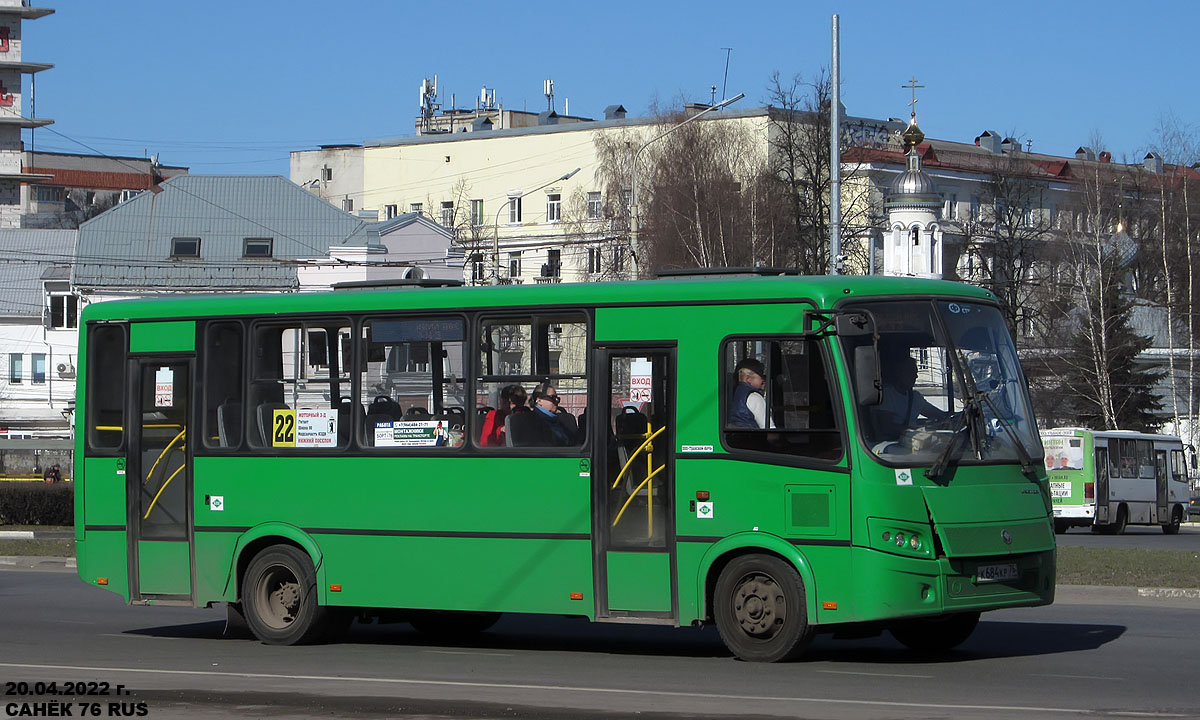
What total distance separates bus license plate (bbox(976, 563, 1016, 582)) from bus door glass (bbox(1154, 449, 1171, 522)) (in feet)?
113

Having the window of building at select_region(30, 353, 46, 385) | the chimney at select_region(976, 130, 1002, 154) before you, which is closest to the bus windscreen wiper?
the window of building at select_region(30, 353, 46, 385)

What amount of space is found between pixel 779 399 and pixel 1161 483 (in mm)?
36020

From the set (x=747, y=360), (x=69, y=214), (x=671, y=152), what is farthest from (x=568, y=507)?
(x=69, y=214)

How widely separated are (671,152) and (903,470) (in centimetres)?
5918

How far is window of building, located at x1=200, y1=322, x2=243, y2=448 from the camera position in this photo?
51.0ft

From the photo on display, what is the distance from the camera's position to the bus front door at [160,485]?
1563cm

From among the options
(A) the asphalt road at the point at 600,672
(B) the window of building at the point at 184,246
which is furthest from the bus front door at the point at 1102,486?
(B) the window of building at the point at 184,246

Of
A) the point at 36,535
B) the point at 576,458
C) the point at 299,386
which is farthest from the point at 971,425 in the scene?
the point at 36,535

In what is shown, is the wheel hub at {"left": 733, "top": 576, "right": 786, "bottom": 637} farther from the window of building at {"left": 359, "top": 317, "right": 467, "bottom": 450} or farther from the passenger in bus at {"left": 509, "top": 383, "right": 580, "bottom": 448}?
the window of building at {"left": 359, "top": 317, "right": 467, "bottom": 450}

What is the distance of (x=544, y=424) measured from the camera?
14.0 metres

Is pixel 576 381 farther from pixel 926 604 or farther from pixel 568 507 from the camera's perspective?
pixel 926 604

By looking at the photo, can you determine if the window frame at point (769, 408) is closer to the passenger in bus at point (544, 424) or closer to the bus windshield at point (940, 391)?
the bus windshield at point (940, 391)

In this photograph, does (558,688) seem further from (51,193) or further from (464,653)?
(51,193)

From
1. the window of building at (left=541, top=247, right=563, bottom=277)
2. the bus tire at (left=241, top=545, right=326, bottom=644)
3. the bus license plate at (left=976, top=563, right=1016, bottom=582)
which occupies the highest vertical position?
the window of building at (left=541, top=247, right=563, bottom=277)
